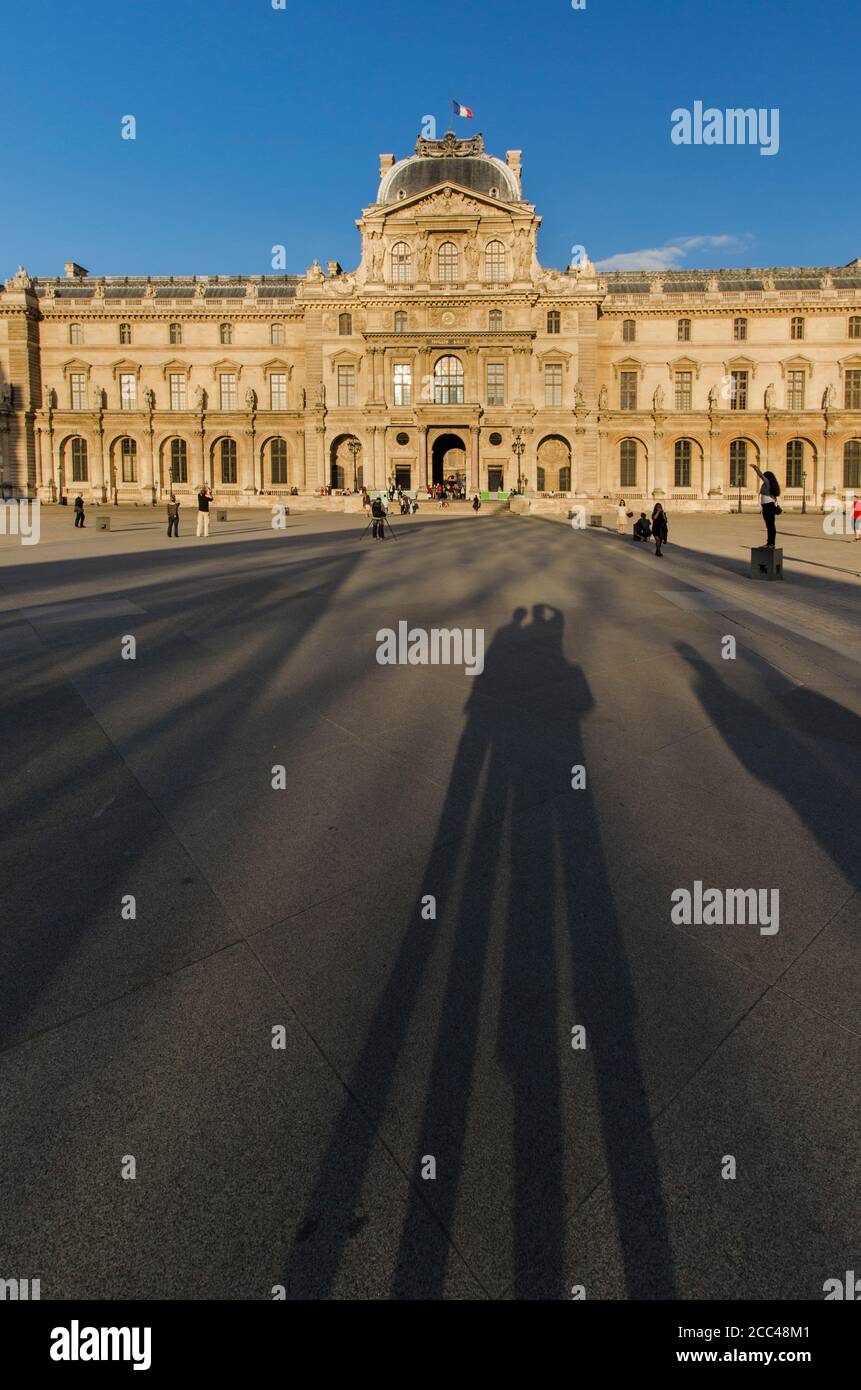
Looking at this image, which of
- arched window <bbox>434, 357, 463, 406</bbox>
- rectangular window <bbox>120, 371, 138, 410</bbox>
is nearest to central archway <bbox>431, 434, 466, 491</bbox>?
arched window <bbox>434, 357, 463, 406</bbox>

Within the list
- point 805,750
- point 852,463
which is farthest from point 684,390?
point 805,750

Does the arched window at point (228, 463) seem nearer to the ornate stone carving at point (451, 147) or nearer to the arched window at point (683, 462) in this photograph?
the ornate stone carving at point (451, 147)

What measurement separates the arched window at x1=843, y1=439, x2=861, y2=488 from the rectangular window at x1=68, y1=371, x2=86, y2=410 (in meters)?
64.6

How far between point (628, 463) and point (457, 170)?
26.8 meters

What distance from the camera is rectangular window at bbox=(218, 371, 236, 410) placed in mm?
67625

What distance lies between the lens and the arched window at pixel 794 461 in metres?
66.0

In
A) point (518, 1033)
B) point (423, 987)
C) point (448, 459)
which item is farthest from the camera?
point (448, 459)

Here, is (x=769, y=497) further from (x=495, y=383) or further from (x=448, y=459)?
(x=448, y=459)

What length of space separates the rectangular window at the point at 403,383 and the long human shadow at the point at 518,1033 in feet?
198

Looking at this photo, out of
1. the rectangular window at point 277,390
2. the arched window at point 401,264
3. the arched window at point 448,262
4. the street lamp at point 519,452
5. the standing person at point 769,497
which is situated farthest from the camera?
the rectangular window at point 277,390

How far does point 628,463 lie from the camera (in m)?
67.1

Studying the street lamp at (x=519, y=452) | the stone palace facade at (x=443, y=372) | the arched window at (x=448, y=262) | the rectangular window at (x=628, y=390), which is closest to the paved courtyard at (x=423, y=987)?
the street lamp at (x=519, y=452)
